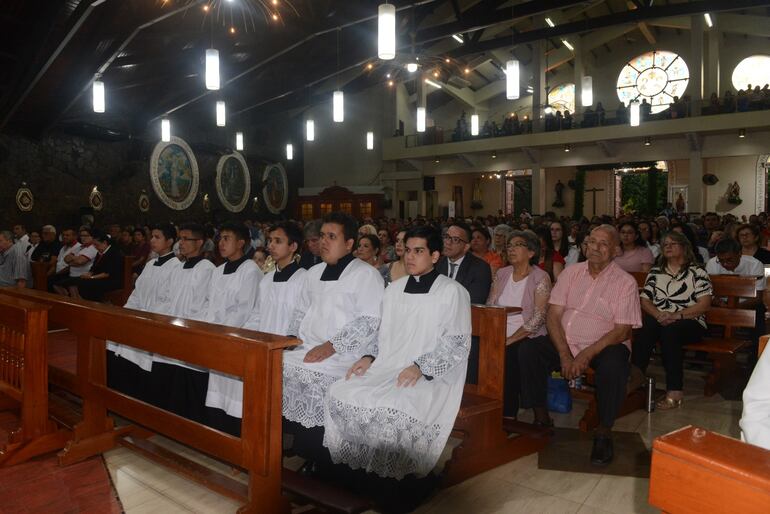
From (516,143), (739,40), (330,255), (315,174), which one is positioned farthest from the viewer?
(315,174)

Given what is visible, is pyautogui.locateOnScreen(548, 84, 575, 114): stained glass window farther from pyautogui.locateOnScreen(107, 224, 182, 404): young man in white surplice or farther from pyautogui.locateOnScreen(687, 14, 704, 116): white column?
pyautogui.locateOnScreen(107, 224, 182, 404): young man in white surplice

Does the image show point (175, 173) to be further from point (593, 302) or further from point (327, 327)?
point (593, 302)

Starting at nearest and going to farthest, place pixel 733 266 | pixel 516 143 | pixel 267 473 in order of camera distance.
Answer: pixel 267 473
pixel 733 266
pixel 516 143

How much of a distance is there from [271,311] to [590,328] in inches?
79.5

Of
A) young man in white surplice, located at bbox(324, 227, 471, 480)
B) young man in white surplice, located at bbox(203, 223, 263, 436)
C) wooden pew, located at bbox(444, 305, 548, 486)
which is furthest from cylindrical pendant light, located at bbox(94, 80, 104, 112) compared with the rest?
wooden pew, located at bbox(444, 305, 548, 486)

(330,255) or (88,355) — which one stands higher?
(330,255)

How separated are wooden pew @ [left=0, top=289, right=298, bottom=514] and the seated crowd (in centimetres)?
42

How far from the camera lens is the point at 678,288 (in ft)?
14.3

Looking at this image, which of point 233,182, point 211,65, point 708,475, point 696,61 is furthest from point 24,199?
point 696,61

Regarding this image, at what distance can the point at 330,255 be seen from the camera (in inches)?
129

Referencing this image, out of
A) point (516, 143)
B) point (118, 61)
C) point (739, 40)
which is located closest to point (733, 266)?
point (118, 61)

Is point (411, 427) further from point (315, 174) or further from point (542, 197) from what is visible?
point (315, 174)

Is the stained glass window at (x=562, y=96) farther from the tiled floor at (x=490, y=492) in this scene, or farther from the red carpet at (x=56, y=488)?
the red carpet at (x=56, y=488)

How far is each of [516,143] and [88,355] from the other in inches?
609
